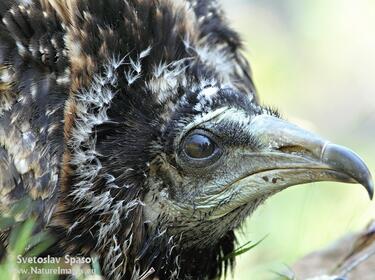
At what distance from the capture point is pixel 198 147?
13.7 feet

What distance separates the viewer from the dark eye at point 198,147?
4172 millimetres

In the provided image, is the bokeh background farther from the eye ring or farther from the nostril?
the nostril

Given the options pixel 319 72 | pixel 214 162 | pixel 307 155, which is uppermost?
pixel 319 72

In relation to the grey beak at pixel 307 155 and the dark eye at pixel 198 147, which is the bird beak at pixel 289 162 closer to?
the grey beak at pixel 307 155

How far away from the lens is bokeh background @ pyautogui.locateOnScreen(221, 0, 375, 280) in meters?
7.03

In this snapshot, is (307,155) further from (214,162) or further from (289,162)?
(214,162)

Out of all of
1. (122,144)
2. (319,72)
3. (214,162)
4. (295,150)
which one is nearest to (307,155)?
(295,150)

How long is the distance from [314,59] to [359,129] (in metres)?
1.94

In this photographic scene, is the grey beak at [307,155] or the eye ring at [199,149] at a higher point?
the eye ring at [199,149]

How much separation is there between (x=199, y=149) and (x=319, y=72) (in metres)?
6.17

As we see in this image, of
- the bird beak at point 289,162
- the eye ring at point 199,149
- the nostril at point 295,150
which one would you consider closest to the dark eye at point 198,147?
the eye ring at point 199,149

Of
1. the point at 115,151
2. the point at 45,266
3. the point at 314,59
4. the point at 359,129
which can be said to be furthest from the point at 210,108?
the point at 314,59

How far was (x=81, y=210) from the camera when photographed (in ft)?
13.5

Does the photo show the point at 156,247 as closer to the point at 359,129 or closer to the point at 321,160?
the point at 321,160
